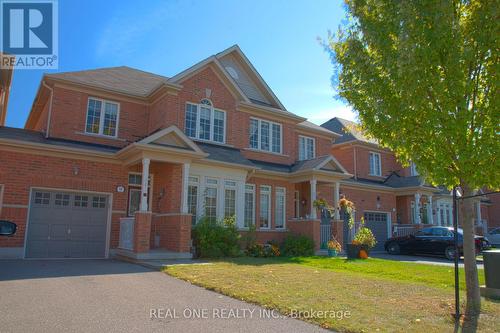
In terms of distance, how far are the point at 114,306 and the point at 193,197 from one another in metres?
9.44

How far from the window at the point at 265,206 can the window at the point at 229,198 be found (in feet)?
7.15

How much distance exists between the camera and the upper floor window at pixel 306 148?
22.2 meters

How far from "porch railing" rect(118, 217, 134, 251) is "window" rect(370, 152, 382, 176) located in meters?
17.9

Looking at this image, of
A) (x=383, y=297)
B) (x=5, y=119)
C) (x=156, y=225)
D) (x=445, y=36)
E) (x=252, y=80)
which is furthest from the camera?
(x=5, y=119)

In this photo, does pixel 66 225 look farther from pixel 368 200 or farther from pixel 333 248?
pixel 368 200

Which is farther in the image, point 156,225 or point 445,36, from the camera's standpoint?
point 156,225

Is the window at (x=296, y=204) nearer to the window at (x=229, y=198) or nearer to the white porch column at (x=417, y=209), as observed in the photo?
the window at (x=229, y=198)

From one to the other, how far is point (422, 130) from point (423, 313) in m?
3.06

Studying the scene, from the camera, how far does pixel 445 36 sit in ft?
21.2

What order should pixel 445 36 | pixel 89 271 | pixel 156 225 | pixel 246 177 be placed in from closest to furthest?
pixel 445 36, pixel 89 271, pixel 156 225, pixel 246 177

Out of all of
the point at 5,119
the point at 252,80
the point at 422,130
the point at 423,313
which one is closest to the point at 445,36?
the point at 422,130

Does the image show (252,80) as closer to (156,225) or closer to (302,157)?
(302,157)

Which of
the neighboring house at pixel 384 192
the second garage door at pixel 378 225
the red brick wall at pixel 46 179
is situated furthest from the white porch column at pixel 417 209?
the red brick wall at pixel 46 179

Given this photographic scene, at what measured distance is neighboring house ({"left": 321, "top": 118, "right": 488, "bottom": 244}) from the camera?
80.3 feet
